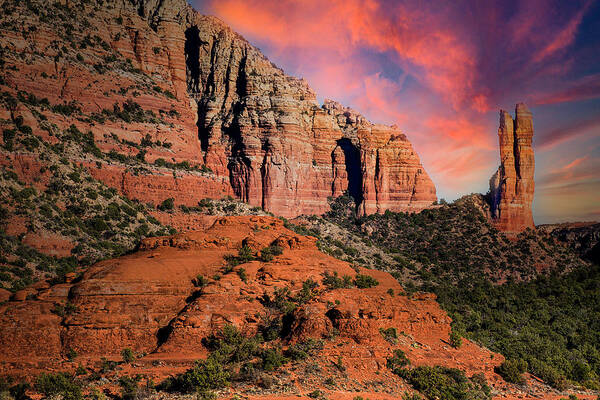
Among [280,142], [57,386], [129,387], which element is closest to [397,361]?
[129,387]

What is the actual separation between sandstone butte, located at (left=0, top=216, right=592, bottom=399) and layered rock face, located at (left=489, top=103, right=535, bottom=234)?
62585mm

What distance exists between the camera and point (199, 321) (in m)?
24.5

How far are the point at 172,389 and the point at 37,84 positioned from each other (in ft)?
180

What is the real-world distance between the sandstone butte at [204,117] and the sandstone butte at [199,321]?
1382 inches

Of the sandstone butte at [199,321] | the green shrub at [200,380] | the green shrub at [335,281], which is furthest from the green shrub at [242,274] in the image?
the green shrub at [200,380]

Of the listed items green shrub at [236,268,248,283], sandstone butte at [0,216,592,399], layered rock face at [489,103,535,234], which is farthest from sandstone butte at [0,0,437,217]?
green shrub at [236,268,248,283]

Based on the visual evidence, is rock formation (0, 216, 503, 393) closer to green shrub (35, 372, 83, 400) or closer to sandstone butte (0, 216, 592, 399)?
sandstone butte (0, 216, 592, 399)

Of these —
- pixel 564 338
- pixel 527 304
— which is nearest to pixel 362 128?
pixel 527 304

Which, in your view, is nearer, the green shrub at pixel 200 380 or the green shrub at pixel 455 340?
the green shrub at pixel 200 380

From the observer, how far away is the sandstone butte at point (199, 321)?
22.7m

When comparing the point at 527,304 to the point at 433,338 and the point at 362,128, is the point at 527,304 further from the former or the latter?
the point at 362,128

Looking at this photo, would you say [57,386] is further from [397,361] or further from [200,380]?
[397,361]

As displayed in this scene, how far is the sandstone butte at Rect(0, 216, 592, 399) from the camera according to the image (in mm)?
22703

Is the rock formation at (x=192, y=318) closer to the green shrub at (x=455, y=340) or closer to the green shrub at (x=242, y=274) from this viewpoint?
the green shrub at (x=242, y=274)
